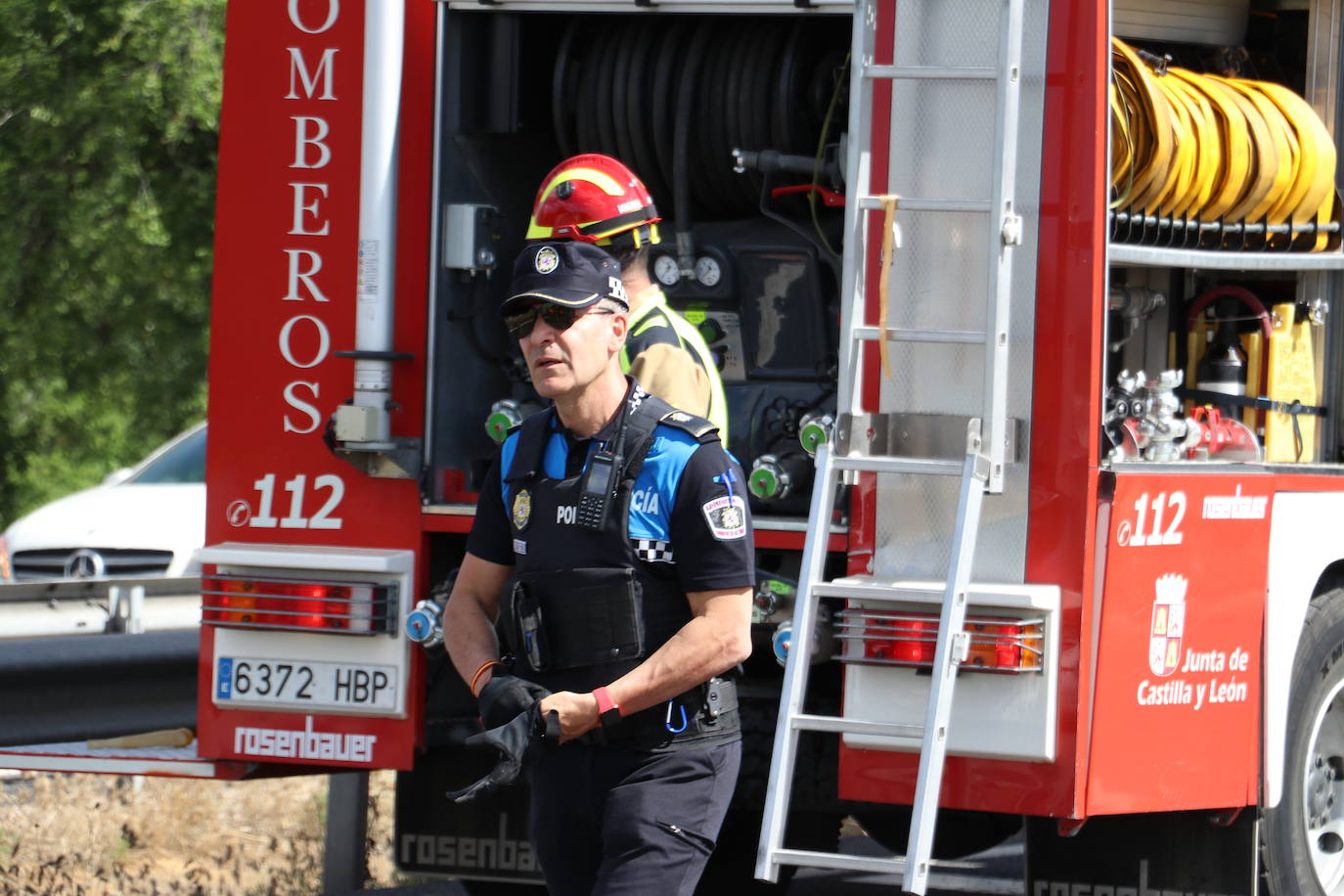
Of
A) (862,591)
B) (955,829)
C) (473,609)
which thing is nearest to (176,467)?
(955,829)

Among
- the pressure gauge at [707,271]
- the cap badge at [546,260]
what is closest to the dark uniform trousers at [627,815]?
the cap badge at [546,260]

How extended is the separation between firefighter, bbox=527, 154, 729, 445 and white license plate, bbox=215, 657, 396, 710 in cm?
104

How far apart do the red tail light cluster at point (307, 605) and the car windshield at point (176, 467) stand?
653 cm

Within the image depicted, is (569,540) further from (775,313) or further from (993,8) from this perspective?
(775,313)

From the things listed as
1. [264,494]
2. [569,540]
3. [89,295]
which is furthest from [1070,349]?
[89,295]

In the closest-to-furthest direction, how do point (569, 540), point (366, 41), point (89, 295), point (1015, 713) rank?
point (569, 540), point (1015, 713), point (366, 41), point (89, 295)

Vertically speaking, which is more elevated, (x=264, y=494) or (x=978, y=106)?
(x=978, y=106)

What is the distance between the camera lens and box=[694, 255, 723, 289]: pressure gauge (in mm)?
6016

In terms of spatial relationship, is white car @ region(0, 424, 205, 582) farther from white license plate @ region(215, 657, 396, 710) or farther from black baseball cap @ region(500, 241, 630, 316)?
black baseball cap @ region(500, 241, 630, 316)

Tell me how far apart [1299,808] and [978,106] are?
2.01 metres

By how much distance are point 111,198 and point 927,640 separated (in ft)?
38.8

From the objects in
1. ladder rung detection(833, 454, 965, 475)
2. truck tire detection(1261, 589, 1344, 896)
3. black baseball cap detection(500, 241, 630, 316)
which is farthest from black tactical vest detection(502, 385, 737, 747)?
truck tire detection(1261, 589, 1344, 896)

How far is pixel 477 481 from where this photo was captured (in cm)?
546

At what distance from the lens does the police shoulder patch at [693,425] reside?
12.6 feet
